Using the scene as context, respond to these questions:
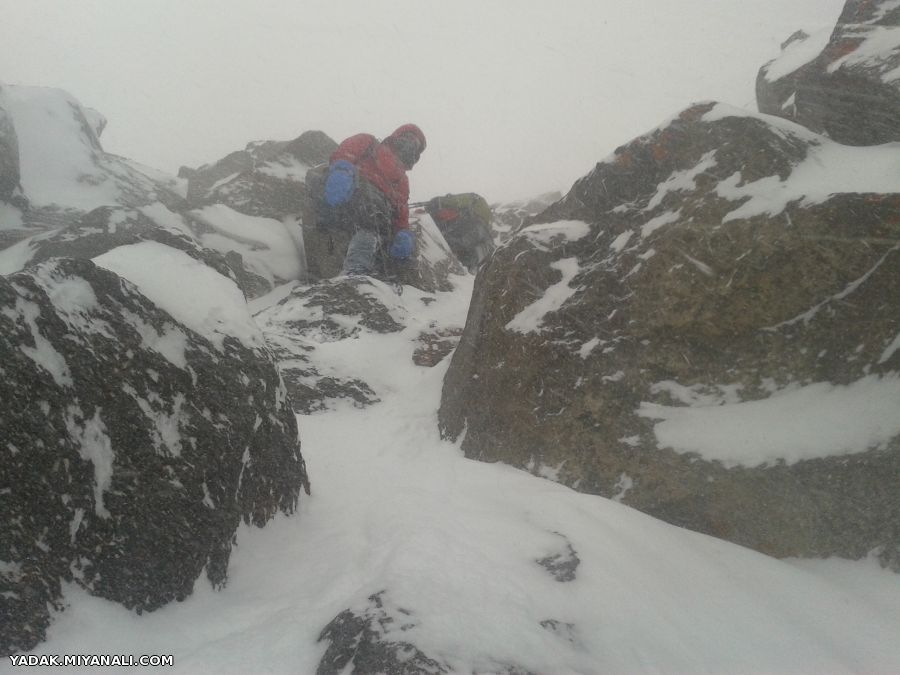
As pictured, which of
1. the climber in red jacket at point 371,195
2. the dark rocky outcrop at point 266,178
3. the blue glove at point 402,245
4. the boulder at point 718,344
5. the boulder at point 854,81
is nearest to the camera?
the boulder at point 718,344

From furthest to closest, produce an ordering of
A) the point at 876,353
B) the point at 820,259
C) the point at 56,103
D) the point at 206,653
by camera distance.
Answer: the point at 56,103, the point at 820,259, the point at 876,353, the point at 206,653

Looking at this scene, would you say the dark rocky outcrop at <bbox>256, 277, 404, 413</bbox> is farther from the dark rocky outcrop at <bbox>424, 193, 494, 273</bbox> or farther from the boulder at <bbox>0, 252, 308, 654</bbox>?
the dark rocky outcrop at <bbox>424, 193, 494, 273</bbox>

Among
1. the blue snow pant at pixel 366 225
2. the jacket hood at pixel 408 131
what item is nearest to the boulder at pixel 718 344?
the blue snow pant at pixel 366 225

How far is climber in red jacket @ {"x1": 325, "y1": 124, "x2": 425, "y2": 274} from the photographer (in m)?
10.6

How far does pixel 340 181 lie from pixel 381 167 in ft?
4.17

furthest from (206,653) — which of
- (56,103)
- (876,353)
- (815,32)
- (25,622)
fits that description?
(56,103)

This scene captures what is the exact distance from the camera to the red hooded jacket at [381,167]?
35.9 ft

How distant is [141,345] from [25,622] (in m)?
1.33

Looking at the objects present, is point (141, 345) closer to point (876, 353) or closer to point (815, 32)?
point (876, 353)

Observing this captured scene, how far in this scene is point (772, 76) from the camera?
7680 millimetres

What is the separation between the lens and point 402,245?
1168 cm

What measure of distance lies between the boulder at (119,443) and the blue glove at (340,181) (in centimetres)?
761

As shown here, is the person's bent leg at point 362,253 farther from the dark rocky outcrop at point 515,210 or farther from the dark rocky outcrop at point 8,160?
the dark rocky outcrop at point 515,210

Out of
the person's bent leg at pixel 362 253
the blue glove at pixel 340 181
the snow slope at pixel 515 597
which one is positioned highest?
the blue glove at pixel 340 181
